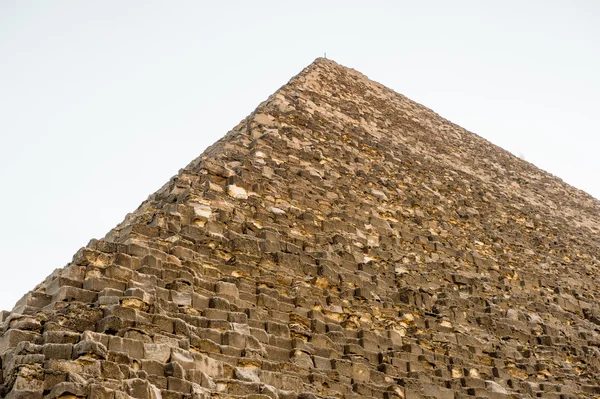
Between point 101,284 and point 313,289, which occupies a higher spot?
point 313,289

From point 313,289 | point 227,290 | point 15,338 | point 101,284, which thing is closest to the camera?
point 15,338

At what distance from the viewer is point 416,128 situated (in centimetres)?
1349

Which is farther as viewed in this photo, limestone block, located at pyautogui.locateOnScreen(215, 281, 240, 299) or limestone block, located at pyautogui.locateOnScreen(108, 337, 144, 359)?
limestone block, located at pyautogui.locateOnScreen(215, 281, 240, 299)

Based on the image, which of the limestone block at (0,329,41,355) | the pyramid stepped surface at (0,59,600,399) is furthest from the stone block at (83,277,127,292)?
the limestone block at (0,329,41,355)

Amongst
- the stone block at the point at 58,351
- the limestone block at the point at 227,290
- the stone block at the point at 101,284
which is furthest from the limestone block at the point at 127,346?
the limestone block at the point at 227,290

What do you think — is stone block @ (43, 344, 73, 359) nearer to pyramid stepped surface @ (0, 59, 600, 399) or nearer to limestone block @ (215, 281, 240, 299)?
pyramid stepped surface @ (0, 59, 600, 399)

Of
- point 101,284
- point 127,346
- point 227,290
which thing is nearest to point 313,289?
point 227,290

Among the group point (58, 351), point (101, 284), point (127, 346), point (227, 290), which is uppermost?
point (227, 290)

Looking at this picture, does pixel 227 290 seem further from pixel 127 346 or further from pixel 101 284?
pixel 127 346

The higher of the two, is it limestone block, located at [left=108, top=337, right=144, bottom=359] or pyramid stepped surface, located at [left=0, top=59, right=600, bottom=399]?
pyramid stepped surface, located at [left=0, top=59, right=600, bottom=399]

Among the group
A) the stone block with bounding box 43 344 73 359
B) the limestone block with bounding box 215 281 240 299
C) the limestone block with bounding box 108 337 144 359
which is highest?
the limestone block with bounding box 215 281 240 299

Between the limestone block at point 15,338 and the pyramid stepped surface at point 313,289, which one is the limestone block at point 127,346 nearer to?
the pyramid stepped surface at point 313,289

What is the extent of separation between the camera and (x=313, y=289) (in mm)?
6152

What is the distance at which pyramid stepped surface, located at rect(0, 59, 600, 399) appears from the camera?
4422 millimetres
